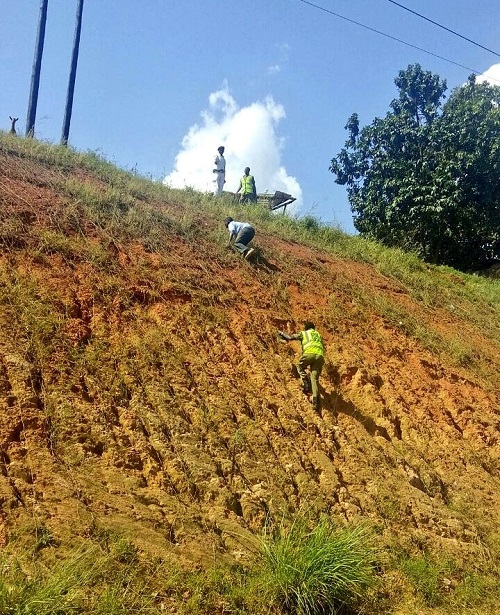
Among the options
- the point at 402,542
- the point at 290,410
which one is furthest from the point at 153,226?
the point at 402,542

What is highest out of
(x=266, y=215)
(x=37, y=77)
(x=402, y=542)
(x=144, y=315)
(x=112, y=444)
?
(x=37, y=77)

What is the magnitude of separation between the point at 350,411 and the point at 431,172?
1274 centimetres

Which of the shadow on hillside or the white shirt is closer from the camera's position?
the shadow on hillside

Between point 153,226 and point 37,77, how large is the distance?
904cm

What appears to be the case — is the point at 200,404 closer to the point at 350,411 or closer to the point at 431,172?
the point at 350,411

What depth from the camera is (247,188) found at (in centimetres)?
1592

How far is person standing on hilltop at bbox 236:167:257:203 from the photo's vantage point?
15.9m

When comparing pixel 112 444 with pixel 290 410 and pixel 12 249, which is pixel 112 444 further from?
pixel 12 249

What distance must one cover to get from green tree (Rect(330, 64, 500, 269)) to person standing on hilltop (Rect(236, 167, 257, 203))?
5342mm

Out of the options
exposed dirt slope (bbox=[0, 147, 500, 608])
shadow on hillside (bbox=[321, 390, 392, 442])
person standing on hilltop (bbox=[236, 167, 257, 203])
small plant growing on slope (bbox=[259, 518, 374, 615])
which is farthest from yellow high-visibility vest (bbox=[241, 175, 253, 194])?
small plant growing on slope (bbox=[259, 518, 374, 615])

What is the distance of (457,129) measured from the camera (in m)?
18.9

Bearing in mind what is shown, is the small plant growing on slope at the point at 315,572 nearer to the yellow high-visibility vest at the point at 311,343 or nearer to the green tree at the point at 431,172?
the yellow high-visibility vest at the point at 311,343

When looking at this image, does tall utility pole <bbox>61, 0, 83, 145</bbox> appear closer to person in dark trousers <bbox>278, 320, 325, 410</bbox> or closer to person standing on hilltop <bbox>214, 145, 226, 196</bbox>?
person standing on hilltop <bbox>214, 145, 226, 196</bbox>

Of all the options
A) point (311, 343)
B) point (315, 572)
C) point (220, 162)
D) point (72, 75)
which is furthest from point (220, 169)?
point (315, 572)
